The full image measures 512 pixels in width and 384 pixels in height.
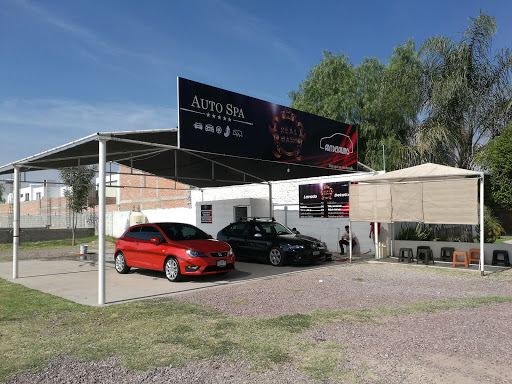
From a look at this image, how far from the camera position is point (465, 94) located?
16266 mm

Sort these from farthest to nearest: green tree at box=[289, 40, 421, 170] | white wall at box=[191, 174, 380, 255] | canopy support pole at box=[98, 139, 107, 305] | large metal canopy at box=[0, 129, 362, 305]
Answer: green tree at box=[289, 40, 421, 170] < white wall at box=[191, 174, 380, 255] < large metal canopy at box=[0, 129, 362, 305] < canopy support pole at box=[98, 139, 107, 305]

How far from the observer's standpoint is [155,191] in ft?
92.9

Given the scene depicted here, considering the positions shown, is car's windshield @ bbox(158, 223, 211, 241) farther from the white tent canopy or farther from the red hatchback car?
the white tent canopy

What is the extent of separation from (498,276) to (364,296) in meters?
4.90

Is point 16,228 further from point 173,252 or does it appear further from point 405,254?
point 405,254

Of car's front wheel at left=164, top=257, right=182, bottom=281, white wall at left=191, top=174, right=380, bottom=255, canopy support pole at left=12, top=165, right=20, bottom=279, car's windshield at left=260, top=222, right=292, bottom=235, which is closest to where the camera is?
car's front wheel at left=164, top=257, right=182, bottom=281

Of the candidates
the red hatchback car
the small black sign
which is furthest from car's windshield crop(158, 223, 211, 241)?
the small black sign

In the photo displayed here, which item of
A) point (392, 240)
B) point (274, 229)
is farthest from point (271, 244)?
point (392, 240)

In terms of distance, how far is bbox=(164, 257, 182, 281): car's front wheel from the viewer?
10516mm

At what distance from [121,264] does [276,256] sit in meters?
4.68

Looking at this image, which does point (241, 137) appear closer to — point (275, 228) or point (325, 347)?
point (275, 228)

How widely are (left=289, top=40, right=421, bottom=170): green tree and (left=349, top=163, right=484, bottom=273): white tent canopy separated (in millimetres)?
5312

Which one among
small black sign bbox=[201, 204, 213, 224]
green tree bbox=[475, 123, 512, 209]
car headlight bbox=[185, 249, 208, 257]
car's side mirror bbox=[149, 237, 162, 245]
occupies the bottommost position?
car headlight bbox=[185, 249, 208, 257]

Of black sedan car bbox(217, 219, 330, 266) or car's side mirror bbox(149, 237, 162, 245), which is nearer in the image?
car's side mirror bbox(149, 237, 162, 245)
